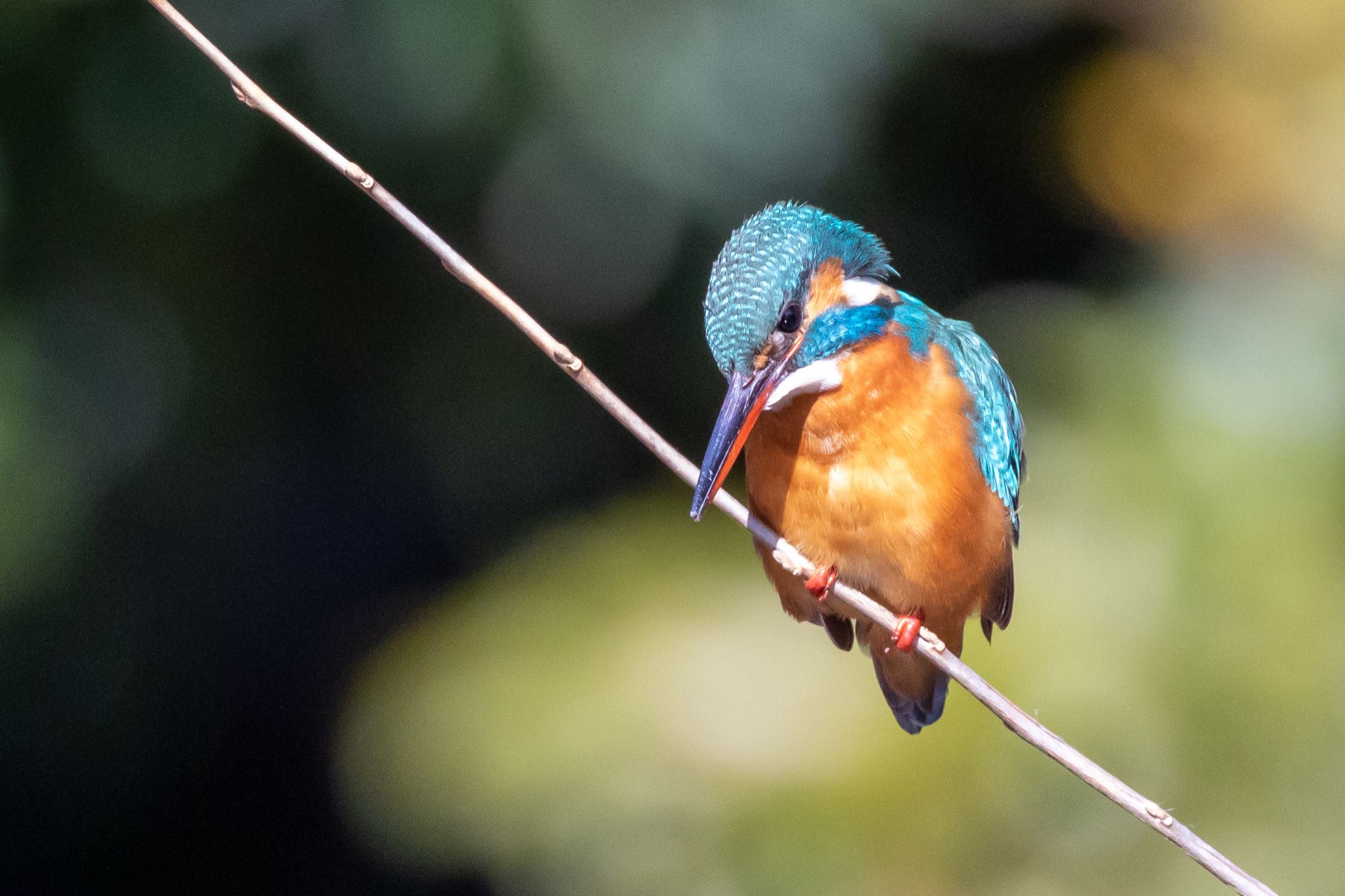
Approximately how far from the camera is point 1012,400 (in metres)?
1.97

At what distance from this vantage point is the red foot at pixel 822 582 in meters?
1.67

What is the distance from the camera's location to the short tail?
6.69 ft

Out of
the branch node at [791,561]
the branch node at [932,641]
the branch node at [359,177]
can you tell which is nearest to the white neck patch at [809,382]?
the branch node at [791,561]

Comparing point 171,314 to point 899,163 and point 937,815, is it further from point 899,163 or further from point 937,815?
point 937,815

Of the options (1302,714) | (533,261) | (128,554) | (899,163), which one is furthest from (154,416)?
(1302,714)

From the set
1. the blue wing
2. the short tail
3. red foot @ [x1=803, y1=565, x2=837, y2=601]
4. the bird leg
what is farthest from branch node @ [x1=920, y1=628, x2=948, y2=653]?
the short tail

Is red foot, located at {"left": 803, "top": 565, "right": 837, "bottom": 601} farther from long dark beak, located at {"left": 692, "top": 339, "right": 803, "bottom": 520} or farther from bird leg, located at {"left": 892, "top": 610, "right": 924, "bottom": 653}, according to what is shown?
long dark beak, located at {"left": 692, "top": 339, "right": 803, "bottom": 520}

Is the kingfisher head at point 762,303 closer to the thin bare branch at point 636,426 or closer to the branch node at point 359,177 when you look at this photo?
the thin bare branch at point 636,426

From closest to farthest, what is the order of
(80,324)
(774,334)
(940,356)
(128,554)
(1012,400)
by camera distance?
1. (774,334)
2. (940,356)
3. (1012,400)
4. (80,324)
5. (128,554)

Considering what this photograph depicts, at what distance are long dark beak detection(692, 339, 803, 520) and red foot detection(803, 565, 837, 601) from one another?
0.26 m

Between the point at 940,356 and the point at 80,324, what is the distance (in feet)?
6.72

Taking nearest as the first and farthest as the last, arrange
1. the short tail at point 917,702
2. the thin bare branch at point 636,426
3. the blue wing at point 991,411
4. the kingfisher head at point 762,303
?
1. the thin bare branch at point 636,426
2. the kingfisher head at point 762,303
3. the blue wing at point 991,411
4. the short tail at point 917,702

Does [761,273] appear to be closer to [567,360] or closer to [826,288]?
[826,288]

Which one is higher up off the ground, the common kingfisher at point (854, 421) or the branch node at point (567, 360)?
the branch node at point (567, 360)
